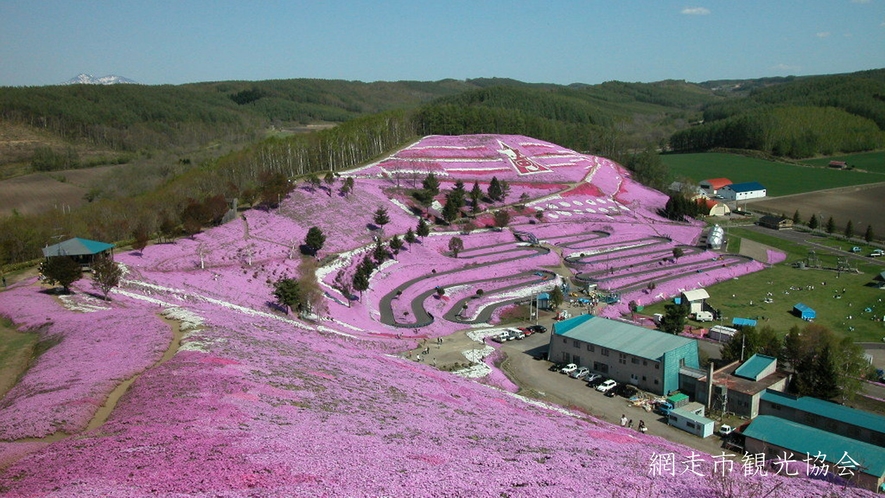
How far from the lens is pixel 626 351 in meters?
38.5

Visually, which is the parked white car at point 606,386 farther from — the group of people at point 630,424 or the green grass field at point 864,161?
the green grass field at point 864,161

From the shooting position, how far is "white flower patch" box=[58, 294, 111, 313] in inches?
1356

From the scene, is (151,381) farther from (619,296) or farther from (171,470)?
(619,296)

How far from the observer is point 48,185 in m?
105

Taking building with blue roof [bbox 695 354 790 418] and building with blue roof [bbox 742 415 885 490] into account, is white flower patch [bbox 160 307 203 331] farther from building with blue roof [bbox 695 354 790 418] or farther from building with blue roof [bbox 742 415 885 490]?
building with blue roof [bbox 695 354 790 418]

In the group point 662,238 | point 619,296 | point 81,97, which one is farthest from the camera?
point 81,97

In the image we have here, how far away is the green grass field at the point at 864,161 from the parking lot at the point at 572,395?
12435 centimetres

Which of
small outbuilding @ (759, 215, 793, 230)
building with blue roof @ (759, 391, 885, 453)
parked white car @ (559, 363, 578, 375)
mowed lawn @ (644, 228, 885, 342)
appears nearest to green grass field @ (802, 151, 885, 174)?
small outbuilding @ (759, 215, 793, 230)

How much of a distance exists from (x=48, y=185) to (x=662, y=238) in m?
96.9

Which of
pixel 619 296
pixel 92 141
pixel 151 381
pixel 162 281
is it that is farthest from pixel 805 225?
pixel 92 141

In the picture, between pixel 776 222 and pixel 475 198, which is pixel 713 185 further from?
pixel 475 198

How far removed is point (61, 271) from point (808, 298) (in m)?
57.8

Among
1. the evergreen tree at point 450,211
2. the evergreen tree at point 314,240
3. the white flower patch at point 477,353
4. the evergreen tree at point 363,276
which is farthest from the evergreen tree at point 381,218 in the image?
the white flower patch at point 477,353

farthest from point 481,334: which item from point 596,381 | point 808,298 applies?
point 808,298
